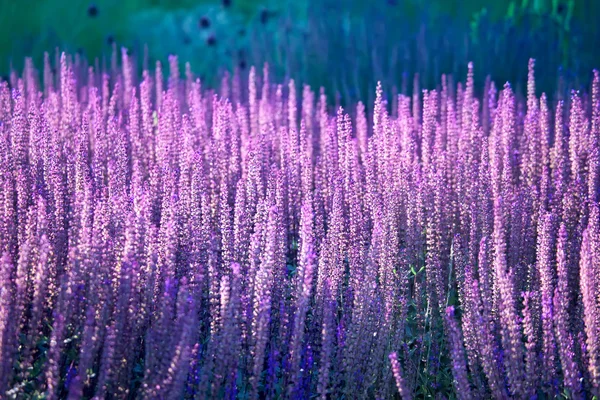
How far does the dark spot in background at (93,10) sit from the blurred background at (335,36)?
0.04 feet

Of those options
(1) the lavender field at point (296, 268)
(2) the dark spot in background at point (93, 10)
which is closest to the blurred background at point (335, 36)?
(2) the dark spot in background at point (93, 10)

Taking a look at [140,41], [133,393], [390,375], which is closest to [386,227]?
[390,375]

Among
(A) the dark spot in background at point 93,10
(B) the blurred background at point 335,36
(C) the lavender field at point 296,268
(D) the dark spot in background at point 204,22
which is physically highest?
(A) the dark spot in background at point 93,10

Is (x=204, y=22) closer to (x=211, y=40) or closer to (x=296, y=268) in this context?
(x=211, y=40)

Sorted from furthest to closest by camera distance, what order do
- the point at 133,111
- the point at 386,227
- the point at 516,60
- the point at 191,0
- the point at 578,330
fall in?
the point at 191,0
the point at 516,60
the point at 133,111
the point at 386,227
the point at 578,330

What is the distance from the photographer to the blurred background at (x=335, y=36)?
19.7ft

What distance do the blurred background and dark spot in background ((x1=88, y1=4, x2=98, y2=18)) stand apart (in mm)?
11

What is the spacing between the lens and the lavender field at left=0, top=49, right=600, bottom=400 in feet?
6.67

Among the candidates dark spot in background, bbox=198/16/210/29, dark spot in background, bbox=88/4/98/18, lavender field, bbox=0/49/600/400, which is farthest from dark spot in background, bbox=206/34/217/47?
lavender field, bbox=0/49/600/400

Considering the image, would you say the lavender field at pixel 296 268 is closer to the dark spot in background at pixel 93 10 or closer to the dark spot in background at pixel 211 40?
the dark spot in background at pixel 211 40

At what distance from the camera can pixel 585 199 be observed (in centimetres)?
299

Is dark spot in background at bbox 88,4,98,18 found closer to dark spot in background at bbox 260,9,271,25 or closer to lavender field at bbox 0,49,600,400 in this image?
dark spot in background at bbox 260,9,271,25

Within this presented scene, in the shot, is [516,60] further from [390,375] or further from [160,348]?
[160,348]

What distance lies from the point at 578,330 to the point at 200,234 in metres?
1.34
